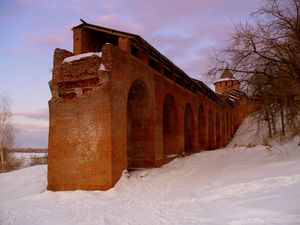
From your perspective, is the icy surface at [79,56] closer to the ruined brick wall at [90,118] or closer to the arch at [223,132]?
the ruined brick wall at [90,118]

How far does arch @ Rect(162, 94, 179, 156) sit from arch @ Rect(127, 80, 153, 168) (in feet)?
11.7

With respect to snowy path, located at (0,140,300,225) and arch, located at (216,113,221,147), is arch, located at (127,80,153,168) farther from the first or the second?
arch, located at (216,113,221,147)

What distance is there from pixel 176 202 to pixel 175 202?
0.09 feet

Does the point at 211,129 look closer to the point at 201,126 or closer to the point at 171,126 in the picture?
the point at 201,126

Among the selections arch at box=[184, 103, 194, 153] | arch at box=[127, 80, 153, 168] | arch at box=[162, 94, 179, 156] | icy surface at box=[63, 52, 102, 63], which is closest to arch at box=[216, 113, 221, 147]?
arch at box=[184, 103, 194, 153]

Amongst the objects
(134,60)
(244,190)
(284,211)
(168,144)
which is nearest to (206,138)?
(168,144)

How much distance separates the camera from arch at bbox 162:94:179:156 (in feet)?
59.6

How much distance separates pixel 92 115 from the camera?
11.0m

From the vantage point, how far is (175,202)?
8.20m

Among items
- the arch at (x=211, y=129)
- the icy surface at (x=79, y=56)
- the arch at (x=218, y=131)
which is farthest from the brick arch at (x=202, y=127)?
the icy surface at (x=79, y=56)

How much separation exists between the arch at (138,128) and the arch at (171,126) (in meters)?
3.56

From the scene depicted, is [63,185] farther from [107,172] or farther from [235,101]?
[235,101]

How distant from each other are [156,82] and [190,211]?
9220mm

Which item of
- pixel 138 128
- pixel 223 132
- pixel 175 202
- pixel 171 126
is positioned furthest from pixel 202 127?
pixel 175 202
